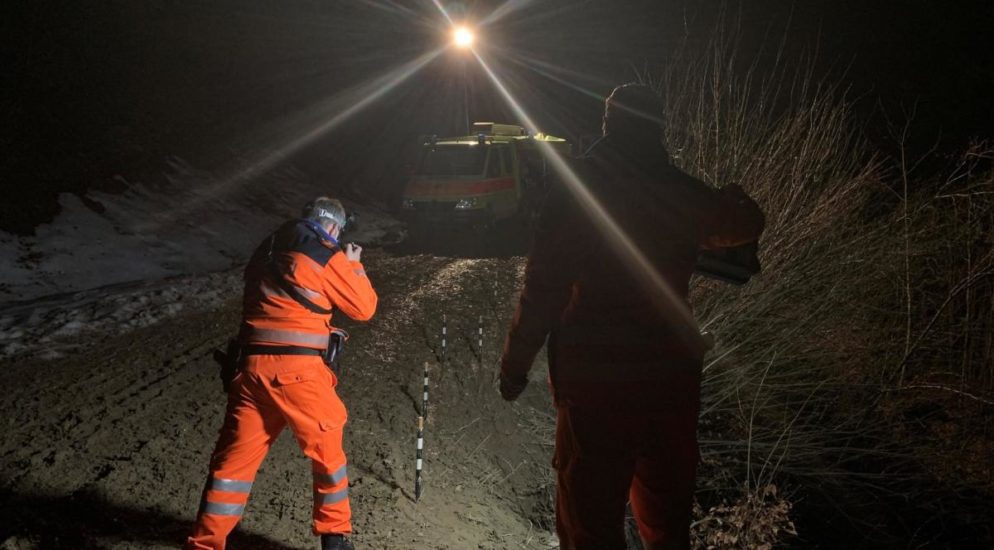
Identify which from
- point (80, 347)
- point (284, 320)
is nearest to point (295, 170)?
point (80, 347)

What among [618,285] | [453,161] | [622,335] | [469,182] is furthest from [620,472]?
[453,161]

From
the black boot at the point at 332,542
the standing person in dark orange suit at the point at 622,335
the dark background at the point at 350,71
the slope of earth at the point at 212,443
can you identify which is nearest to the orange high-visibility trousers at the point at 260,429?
the black boot at the point at 332,542

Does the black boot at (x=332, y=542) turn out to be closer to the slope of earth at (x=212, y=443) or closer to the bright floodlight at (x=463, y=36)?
the slope of earth at (x=212, y=443)

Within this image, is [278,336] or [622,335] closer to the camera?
[622,335]

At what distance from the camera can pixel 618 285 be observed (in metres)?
2.11

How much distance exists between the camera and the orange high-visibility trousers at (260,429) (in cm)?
271

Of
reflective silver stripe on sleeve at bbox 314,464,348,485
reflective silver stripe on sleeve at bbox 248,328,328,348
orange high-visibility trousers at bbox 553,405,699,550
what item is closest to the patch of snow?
reflective silver stripe on sleeve at bbox 248,328,328,348

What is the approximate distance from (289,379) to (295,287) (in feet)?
1.45

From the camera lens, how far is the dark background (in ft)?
28.7

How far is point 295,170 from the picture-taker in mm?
17984

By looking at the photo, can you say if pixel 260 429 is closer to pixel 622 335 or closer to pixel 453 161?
pixel 622 335

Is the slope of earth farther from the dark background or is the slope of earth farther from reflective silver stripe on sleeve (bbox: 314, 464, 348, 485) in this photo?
the dark background

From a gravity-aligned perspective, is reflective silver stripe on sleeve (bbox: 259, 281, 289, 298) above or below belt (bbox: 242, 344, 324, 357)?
above

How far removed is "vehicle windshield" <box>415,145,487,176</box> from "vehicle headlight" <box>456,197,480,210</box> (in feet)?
2.53
